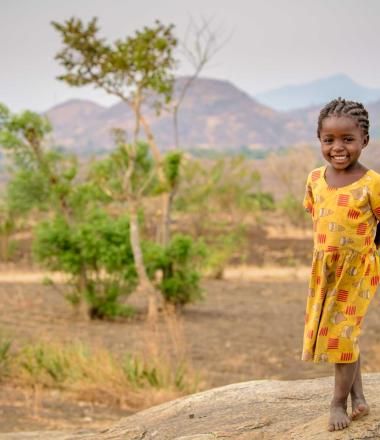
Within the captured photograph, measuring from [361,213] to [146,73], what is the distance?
10.4 m

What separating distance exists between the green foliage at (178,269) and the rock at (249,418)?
8.73 metres

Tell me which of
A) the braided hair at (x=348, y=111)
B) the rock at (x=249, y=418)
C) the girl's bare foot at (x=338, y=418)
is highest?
the braided hair at (x=348, y=111)

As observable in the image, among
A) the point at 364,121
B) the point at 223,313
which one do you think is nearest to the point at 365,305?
the point at 364,121

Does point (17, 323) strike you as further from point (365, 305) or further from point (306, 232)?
point (306, 232)

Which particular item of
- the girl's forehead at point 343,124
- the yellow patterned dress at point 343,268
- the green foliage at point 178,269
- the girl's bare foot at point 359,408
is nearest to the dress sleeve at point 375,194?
the yellow patterned dress at point 343,268

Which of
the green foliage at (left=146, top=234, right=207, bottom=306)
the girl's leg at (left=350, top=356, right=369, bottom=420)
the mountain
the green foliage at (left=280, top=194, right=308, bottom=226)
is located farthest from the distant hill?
the girl's leg at (left=350, top=356, right=369, bottom=420)

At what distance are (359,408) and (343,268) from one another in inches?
26.3

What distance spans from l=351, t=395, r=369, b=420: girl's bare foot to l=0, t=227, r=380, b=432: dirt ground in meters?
3.82

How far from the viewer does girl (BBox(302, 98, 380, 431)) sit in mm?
3662

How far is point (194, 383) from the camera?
824 cm

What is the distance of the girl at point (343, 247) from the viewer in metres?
3.66

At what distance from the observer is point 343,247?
12.0 ft

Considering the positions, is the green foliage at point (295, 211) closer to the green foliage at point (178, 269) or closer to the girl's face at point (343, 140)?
the green foliage at point (178, 269)

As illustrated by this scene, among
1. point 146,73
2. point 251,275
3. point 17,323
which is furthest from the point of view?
point 251,275
